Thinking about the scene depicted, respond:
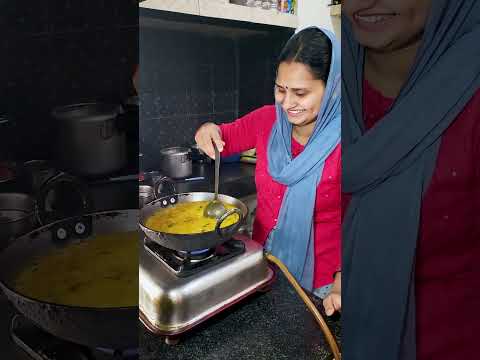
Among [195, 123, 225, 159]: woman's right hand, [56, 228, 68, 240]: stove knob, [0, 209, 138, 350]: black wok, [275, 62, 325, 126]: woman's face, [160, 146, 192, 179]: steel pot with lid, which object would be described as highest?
[275, 62, 325, 126]: woman's face

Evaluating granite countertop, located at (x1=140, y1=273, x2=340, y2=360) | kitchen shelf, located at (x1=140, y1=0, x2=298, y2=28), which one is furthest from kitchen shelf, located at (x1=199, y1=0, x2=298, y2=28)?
granite countertop, located at (x1=140, y1=273, x2=340, y2=360)

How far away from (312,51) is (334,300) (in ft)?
1.55

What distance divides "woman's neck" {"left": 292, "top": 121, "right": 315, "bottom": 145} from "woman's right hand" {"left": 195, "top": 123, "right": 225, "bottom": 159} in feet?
0.44

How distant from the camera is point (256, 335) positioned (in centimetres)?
62

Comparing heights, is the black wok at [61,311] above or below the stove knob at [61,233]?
below

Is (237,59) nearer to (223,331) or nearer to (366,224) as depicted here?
(366,224)

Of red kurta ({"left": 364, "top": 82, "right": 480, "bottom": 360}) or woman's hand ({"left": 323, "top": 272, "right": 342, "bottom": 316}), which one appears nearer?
red kurta ({"left": 364, "top": 82, "right": 480, "bottom": 360})

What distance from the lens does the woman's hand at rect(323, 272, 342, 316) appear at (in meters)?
0.68

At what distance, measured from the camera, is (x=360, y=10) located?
592mm

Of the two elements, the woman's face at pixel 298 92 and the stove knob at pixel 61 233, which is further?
the woman's face at pixel 298 92

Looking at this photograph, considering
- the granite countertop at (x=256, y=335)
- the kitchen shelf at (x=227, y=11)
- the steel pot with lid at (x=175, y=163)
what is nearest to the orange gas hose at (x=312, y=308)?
the granite countertop at (x=256, y=335)

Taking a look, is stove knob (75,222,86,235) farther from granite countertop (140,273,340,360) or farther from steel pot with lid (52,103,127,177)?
granite countertop (140,273,340,360)

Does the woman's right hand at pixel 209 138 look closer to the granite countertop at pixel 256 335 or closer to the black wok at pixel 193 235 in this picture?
the black wok at pixel 193 235

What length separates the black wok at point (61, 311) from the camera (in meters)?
0.43
